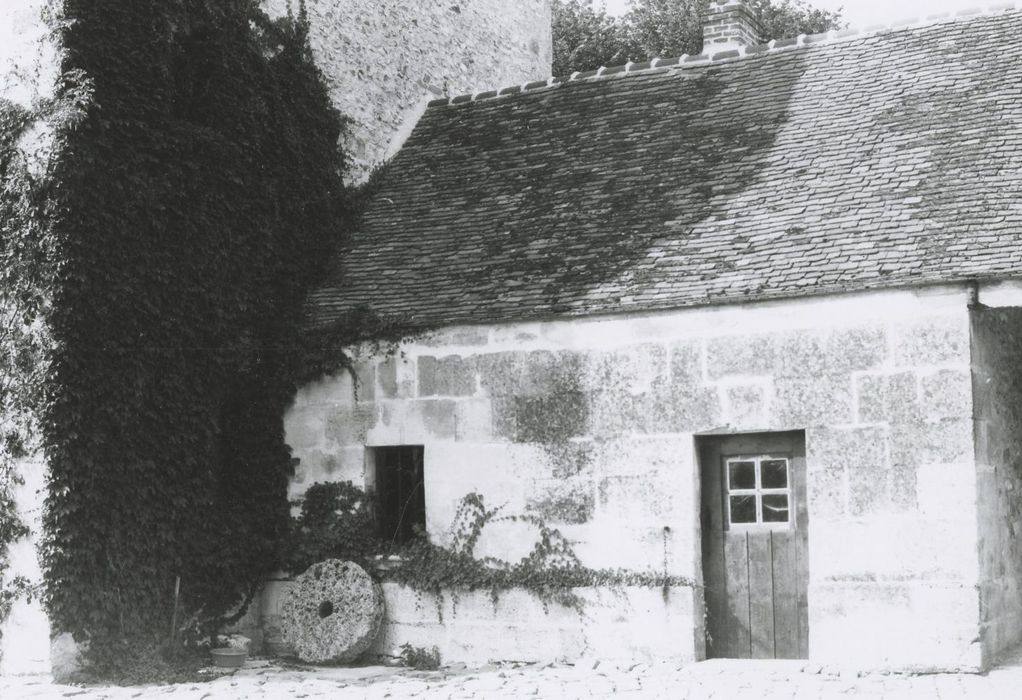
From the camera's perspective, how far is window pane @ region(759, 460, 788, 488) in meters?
10.1

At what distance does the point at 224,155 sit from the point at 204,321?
1561 millimetres

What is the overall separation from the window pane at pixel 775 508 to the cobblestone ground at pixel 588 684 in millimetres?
1145

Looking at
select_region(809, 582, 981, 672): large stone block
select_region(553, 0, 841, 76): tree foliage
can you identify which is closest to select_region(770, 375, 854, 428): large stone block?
select_region(809, 582, 981, 672): large stone block

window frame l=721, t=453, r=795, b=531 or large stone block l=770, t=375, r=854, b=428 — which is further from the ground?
large stone block l=770, t=375, r=854, b=428

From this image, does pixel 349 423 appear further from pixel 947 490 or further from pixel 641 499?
pixel 947 490

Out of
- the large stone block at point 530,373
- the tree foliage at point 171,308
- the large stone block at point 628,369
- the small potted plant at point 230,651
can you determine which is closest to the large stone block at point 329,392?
the tree foliage at point 171,308

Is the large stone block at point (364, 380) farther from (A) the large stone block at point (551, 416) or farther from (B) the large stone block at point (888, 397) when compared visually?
(B) the large stone block at point (888, 397)

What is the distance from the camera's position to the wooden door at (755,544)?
395 inches

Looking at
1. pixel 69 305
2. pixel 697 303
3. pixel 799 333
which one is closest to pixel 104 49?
pixel 69 305

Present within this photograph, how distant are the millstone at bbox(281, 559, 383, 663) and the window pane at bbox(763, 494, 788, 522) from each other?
11.1ft

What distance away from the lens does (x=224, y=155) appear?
11.5 metres

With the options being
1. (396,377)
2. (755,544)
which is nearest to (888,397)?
(755,544)

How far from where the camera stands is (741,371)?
1007 cm

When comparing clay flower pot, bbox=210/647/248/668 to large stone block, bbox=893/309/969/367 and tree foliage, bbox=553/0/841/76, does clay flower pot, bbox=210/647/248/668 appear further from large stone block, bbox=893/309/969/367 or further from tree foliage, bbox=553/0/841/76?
tree foliage, bbox=553/0/841/76
